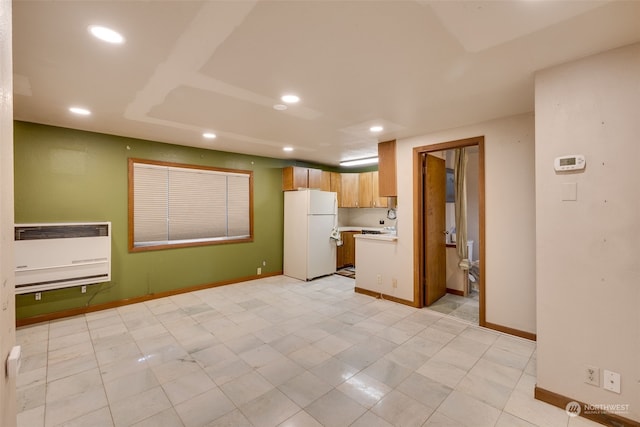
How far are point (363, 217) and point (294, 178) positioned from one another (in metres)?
2.46

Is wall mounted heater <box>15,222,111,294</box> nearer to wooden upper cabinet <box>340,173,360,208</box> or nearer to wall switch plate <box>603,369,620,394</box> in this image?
wooden upper cabinet <box>340,173,360,208</box>

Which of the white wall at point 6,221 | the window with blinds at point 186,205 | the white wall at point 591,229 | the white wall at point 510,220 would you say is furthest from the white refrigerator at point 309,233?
the white wall at point 6,221

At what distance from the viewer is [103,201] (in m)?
3.98

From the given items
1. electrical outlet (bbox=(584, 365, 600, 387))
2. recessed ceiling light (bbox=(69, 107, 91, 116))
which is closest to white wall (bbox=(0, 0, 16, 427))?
recessed ceiling light (bbox=(69, 107, 91, 116))

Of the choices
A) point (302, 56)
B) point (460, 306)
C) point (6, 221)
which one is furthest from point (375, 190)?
point (6, 221)

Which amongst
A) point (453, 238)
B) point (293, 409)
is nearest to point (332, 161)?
point (453, 238)

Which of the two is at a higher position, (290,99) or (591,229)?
(290,99)

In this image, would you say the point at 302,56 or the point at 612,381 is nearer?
the point at 612,381

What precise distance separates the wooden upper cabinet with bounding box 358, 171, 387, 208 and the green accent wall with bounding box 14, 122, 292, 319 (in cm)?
275

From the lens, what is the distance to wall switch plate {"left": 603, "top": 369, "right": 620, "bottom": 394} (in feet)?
6.01

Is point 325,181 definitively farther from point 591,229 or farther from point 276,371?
point 591,229

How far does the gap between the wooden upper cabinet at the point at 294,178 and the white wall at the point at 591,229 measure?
419 centimetres

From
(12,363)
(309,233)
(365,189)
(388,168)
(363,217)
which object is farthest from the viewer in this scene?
(363,217)

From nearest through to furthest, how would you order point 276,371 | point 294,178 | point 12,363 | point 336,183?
point 12,363, point 276,371, point 294,178, point 336,183
